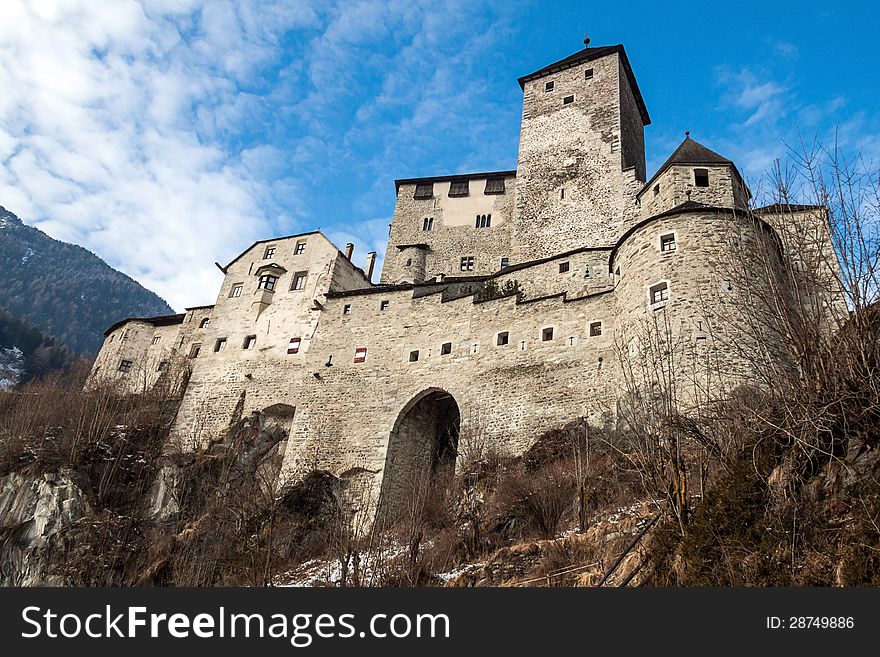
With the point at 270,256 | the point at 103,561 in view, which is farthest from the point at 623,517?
the point at 270,256

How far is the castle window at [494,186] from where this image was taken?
42750 millimetres

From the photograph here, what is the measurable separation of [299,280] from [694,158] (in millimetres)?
20462

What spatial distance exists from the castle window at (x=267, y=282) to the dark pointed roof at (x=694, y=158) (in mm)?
20224

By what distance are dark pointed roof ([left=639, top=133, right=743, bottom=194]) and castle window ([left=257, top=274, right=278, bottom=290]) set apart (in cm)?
2022

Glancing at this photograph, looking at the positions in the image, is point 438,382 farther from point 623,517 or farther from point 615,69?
point 615,69

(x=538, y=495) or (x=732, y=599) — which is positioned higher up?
(x=538, y=495)

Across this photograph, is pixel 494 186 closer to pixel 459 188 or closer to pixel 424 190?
pixel 459 188

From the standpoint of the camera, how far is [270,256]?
37938 millimetres

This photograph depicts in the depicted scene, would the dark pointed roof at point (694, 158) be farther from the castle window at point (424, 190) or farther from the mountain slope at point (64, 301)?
the mountain slope at point (64, 301)

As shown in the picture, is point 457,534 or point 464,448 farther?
point 464,448

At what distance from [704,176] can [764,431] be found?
17.1 meters

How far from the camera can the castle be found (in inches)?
851

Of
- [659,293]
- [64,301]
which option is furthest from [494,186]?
[64,301]

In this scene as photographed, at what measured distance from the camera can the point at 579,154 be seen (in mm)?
39500
